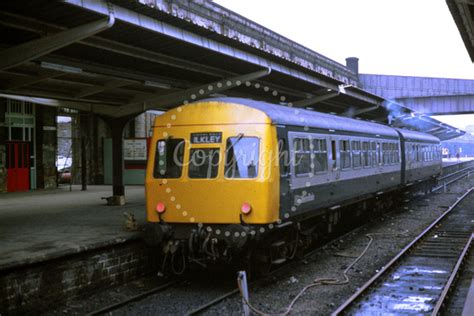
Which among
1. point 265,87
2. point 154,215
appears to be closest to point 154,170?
point 154,215

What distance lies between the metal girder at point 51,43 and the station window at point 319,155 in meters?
4.36

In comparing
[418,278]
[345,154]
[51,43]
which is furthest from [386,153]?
[51,43]

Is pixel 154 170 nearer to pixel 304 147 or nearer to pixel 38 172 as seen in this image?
pixel 304 147

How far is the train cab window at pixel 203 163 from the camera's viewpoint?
9.12 meters

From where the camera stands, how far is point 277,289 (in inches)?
349

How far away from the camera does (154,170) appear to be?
9648mm

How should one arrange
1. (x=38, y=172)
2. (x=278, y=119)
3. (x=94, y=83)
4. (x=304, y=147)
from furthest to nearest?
(x=38, y=172), (x=94, y=83), (x=304, y=147), (x=278, y=119)

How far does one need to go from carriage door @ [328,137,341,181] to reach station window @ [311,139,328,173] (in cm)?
26

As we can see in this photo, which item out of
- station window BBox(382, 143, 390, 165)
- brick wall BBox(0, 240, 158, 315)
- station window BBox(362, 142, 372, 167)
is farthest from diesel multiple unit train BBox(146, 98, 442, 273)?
station window BBox(382, 143, 390, 165)

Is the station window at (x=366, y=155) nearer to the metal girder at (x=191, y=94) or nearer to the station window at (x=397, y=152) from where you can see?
the metal girder at (x=191, y=94)

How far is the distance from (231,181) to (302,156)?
1.83 meters

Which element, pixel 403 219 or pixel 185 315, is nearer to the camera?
pixel 185 315

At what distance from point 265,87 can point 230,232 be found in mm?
9309

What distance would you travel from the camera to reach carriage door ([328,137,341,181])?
457 inches
